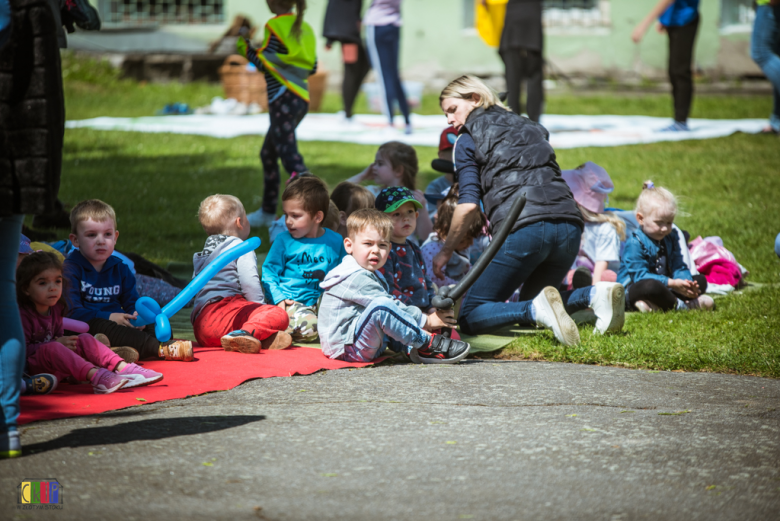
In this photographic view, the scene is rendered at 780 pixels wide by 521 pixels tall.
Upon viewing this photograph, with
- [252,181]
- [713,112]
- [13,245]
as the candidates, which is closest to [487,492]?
[13,245]

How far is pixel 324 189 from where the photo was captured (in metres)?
4.79

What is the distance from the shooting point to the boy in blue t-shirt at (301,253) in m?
4.69

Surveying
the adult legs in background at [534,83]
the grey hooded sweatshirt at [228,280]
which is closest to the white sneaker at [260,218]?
the grey hooded sweatshirt at [228,280]

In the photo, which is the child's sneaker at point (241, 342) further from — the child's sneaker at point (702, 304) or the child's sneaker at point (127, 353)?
the child's sneaker at point (702, 304)

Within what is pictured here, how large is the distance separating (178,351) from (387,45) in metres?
8.53

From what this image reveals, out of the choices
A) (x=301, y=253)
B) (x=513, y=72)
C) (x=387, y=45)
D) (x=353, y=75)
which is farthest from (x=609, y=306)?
(x=353, y=75)

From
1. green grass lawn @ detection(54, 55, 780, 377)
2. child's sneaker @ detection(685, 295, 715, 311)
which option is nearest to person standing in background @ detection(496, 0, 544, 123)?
green grass lawn @ detection(54, 55, 780, 377)

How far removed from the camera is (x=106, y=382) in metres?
3.52

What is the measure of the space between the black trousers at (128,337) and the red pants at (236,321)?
1.25ft

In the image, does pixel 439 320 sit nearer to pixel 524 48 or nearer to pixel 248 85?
pixel 524 48

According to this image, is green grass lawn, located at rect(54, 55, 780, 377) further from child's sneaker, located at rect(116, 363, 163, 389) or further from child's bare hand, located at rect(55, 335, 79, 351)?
child's bare hand, located at rect(55, 335, 79, 351)

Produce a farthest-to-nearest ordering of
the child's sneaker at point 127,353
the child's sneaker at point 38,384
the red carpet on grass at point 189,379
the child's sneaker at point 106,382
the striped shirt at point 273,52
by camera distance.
Result: the striped shirt at point 273,52, the child's sneaker at point 127,353, the child's sneaker at point 106,382, the child's sneaker at point 38,384, the red carpet on grass at point 189,379

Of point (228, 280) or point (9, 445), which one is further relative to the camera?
point (228, 280)

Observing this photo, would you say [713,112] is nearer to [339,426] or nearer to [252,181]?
[252,181]
